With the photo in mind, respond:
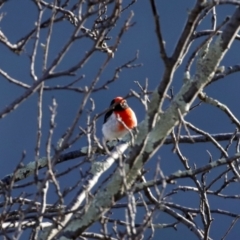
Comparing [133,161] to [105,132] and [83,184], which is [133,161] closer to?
[83,184]

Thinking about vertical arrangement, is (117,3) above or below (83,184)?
above

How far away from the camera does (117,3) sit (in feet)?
9.34

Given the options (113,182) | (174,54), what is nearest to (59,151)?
(113,182)

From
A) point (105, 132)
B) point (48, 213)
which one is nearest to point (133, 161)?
point (48, 213)

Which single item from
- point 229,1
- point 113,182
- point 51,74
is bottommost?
point 113,182

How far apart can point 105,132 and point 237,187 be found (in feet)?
6.23

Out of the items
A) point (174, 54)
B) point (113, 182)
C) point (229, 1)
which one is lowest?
point (113, 182)

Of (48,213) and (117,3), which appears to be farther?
(48,213)

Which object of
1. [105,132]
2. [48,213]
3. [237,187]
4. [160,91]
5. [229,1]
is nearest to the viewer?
[229,1]

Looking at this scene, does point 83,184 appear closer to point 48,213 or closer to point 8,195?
point 48,213

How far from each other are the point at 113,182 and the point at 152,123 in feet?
0.88

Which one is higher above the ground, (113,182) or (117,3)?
(117,3)

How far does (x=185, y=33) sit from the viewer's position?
264cm

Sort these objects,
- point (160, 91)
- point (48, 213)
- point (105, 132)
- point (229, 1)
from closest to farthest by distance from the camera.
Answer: point (229, 1), point (160, 91), point (48, 213), point (105, 132)
